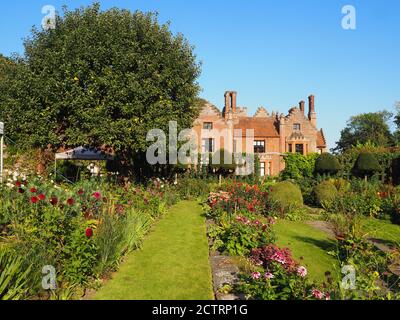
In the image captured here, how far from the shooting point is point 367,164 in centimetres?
2770

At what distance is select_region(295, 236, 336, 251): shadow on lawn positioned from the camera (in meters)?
9.62

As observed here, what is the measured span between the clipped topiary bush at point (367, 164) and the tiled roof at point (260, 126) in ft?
51.1

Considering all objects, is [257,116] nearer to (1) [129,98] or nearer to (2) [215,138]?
(2) [215,138]

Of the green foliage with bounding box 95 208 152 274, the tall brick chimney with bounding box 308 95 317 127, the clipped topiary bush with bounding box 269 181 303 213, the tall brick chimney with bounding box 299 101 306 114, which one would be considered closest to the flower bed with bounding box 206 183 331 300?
the clipped topiary bush with bounding box 269 181 303 213

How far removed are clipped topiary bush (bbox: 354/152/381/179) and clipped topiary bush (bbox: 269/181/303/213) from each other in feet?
43.8

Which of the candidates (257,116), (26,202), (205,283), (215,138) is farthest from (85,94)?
(257,116)

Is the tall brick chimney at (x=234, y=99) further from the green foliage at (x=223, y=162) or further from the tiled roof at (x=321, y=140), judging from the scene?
the green foliage at (x=223, y=162)

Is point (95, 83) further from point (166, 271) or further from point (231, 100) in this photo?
point (231, 100)

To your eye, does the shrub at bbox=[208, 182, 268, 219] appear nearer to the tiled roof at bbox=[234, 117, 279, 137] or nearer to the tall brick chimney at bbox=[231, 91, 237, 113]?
the tiled roof at bbox=[234, 117, 279, 137]

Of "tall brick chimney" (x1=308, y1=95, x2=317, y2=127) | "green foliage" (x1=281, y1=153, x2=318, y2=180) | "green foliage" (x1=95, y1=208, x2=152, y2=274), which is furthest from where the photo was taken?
"tall brick chimney" (x1=308, y1=95, x2=317, y2=127)

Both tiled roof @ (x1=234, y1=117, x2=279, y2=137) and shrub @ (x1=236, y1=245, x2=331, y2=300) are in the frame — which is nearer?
shrub @ (x1=236, y1=245, x2=331, y2=300)

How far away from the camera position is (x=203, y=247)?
29.9ft

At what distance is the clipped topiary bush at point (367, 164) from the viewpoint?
27.6 meters

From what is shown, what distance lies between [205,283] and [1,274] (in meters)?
3.32
